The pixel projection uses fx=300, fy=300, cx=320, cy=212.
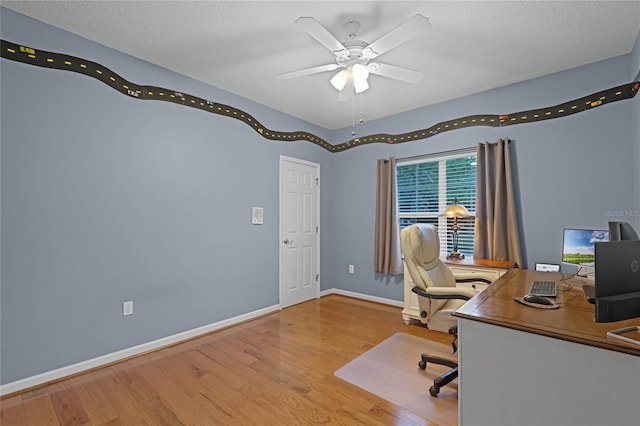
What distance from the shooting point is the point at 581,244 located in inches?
101

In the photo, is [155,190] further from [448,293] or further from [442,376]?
[442,376]

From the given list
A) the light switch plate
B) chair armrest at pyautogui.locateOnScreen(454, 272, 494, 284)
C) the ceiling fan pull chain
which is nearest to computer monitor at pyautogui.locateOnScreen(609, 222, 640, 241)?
chair armrest at pyautogui.locateOnScreen(454, 272, 494, 284)

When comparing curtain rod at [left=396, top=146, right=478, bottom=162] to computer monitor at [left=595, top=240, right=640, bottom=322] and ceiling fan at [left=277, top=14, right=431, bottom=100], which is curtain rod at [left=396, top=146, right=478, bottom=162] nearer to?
ceiling fan at [left=277, top=14, right=431, bottom=100]

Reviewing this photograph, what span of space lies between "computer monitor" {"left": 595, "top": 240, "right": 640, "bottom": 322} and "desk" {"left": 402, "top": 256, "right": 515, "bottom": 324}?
149cm

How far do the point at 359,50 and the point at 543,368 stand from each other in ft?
7.23

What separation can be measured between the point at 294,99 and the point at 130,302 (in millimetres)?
2774

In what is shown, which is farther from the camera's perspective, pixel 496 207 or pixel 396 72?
pixel 496 207

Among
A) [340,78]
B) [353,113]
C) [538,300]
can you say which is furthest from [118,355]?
[353,113]

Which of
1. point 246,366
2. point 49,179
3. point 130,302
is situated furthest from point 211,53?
point 246,366

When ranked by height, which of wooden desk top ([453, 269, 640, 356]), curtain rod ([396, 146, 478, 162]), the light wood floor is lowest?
the light wood floor

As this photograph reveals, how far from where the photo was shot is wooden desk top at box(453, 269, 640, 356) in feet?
3.75

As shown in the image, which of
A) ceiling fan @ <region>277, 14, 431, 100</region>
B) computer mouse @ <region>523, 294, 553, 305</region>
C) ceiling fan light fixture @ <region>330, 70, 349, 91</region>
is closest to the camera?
computer mouse @ <region>523, 294, 553, 305</region>

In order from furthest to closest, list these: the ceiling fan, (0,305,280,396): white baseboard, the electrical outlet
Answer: the electrical outlet, (0,305,280,396): white baseboard, the ceiling fan

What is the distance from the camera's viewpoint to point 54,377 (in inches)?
89.4
